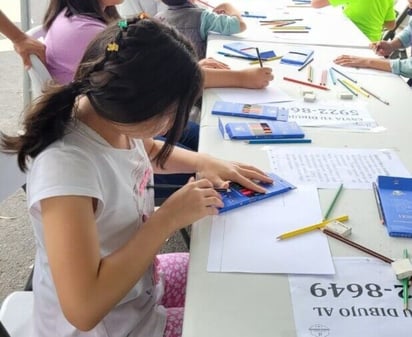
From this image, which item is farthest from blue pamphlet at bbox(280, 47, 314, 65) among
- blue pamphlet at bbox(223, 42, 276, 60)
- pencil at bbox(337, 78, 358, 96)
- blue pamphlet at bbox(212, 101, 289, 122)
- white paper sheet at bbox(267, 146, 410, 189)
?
white paper sheet at bbox(267, 146, 410, 189)

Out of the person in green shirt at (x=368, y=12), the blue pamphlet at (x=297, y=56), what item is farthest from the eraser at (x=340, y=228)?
the person in green shirt at (x=368, y=12)

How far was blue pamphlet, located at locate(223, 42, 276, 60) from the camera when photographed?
1599mm

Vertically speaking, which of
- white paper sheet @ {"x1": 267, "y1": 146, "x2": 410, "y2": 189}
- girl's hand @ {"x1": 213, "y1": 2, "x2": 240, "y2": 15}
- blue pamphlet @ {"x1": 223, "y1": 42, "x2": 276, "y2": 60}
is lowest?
blue pamphlet @ {"x1": 223, "y1": 42, "x2": 276, "y2": 60}

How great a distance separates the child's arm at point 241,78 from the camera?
4.43ft

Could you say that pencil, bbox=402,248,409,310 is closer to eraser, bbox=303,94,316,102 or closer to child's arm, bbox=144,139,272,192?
child's arm, bbox=144,139,272,192

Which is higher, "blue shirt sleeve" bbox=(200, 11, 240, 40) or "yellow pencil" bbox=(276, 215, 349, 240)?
"yellow pencil" bbox=(276, 215, 349, 240)

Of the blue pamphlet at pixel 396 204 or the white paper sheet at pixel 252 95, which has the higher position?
the blue pamphlet at pixel 396 204

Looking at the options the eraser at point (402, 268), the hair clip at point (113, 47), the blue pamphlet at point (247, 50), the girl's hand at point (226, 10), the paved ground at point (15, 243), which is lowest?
the paved ground at point (15, 243)

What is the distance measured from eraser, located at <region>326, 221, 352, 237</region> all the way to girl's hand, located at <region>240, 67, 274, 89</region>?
641mm

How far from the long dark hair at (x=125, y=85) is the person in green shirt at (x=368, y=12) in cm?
177

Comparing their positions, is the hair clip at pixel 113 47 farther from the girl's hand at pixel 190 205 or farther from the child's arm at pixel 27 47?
the child's arm at pixel 27 47

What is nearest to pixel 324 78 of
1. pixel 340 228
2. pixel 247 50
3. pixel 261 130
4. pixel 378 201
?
pixel 247 50

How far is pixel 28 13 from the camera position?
2088 millimetres

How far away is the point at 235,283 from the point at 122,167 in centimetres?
27
